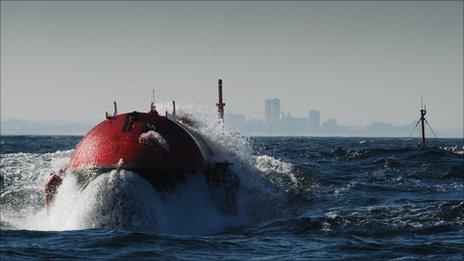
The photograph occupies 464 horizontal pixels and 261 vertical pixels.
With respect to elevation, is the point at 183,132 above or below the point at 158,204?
above

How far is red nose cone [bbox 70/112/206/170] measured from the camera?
58.3 feet

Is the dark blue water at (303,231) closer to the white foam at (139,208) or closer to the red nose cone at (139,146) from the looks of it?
the white foam at (139,208)

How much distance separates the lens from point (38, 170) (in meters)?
40.1

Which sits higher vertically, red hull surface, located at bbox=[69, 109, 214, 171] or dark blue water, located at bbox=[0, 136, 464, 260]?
red hull surface, located at bbox=[69, 109, 214, 171]

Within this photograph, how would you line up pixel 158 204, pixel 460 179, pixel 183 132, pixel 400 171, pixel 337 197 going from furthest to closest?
pixel 400 171 < pixel 460 179 < pixel 337 197 < pixel 183 132 < pixel 158 204

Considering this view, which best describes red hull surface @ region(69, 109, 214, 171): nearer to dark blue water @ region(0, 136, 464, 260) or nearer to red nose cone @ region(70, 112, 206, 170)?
red nose cone @ region(70, 112, 206, 170)

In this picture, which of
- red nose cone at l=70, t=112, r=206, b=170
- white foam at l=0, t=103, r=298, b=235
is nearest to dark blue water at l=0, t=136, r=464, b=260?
white foam at l=0, t=103, r=298, b=235

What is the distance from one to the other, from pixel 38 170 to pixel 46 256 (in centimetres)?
2951

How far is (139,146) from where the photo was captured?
59.1ft

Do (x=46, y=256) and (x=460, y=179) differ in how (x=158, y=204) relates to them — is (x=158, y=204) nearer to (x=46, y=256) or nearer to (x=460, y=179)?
(x=46, y=256)

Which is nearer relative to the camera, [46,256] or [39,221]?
[46,256]

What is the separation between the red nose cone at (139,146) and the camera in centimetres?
1777

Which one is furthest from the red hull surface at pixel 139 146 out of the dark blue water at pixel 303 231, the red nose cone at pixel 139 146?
the dark blue water at pixel 303 231

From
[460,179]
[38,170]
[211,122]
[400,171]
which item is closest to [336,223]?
[211,122]
